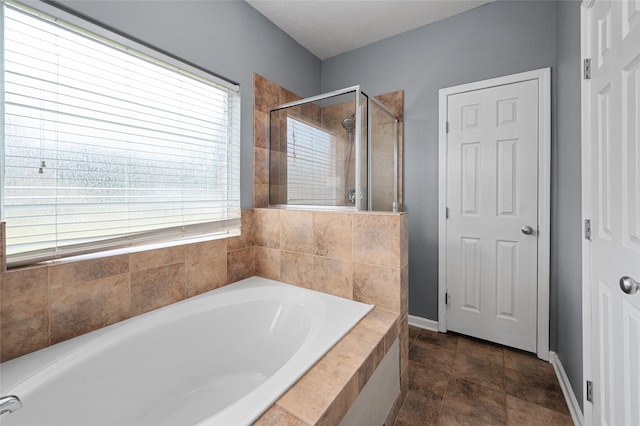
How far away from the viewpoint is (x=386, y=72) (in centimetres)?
256

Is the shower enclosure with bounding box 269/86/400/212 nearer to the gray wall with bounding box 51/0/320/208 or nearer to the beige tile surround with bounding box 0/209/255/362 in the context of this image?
the gray wall with bounding box 51/0/320/208

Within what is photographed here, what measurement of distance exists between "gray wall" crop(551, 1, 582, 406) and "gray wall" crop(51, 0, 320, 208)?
1.94 meters

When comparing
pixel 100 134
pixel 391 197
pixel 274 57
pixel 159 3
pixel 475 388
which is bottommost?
pixel 475 388

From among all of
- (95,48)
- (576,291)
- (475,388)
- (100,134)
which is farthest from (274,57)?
(475,388)

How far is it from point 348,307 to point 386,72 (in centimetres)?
215

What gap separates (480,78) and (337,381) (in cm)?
235

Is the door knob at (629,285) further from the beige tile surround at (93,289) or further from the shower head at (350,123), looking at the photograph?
the beige tile surround at (93,289)

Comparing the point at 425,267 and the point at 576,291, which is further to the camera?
the point at 425,267

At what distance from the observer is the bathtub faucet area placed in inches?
31.2

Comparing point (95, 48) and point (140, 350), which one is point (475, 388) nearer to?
point (140, 350)

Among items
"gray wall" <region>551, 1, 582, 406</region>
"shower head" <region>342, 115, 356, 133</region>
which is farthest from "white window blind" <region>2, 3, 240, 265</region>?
"gray wall" <region>551, 1, 582, 406</region>

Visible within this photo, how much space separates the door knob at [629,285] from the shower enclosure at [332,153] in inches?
47.6

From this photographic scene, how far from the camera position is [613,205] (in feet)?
3.39

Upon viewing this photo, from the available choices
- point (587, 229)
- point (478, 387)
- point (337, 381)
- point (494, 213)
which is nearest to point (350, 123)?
point (494, 213)
